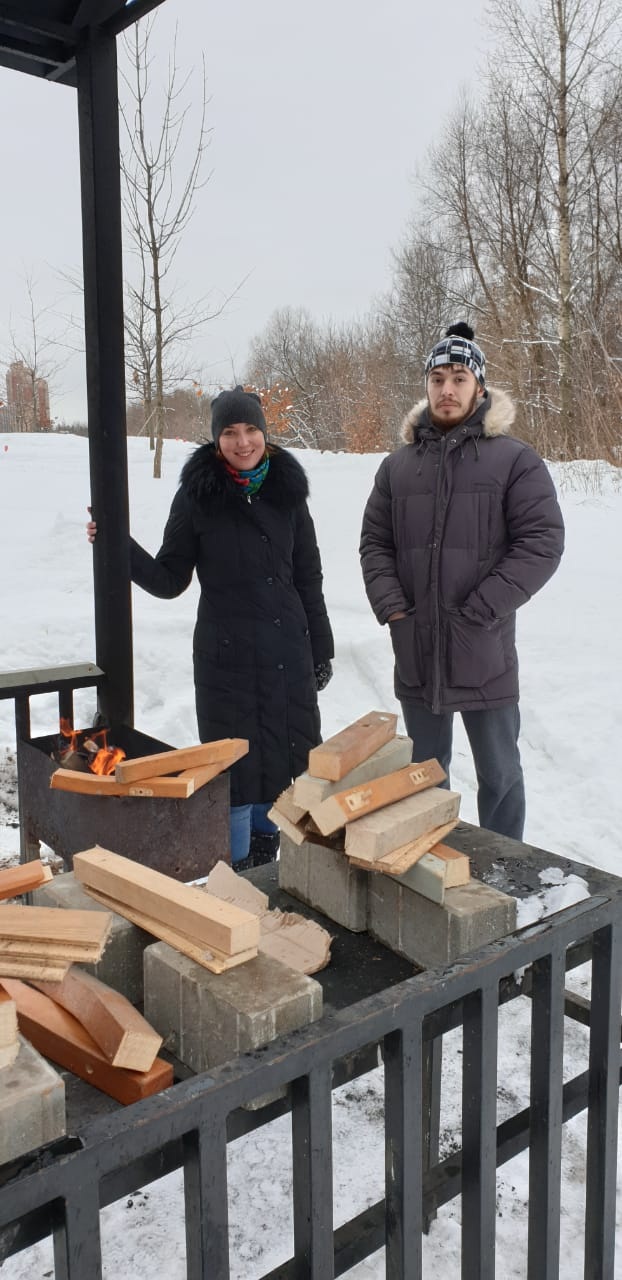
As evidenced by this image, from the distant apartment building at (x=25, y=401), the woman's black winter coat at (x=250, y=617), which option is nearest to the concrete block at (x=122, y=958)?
the woman's black winter coat at (x=250, y=617)

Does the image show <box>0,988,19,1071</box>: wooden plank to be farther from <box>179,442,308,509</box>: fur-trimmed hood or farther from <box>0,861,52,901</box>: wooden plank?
<box>179,442,308,509</box>: fur-trimmed hood

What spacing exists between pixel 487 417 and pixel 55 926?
234 centimetres

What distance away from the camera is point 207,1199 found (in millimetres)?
1017

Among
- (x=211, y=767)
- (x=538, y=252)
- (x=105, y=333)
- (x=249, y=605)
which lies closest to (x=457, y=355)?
(x=249, y=605)

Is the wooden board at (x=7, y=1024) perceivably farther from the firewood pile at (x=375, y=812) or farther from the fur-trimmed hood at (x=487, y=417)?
the fur-trimmed hood at (x=487, y=417)

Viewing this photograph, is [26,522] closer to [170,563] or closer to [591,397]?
[591,397]

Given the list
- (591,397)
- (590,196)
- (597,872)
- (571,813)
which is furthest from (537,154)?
(597,872)

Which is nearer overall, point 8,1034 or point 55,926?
point 8,1034

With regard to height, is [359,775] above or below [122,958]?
above

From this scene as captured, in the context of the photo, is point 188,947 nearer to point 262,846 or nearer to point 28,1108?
point 28,1108

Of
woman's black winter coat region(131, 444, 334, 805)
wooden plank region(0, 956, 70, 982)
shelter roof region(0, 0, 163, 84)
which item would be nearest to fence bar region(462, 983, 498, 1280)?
wooden plank region(0, 956, 70, 982)

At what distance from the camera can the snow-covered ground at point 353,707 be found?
1.98m

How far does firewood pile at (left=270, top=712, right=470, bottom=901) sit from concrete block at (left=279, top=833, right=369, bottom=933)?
0.23 feet

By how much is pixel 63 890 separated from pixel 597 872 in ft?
3.21
